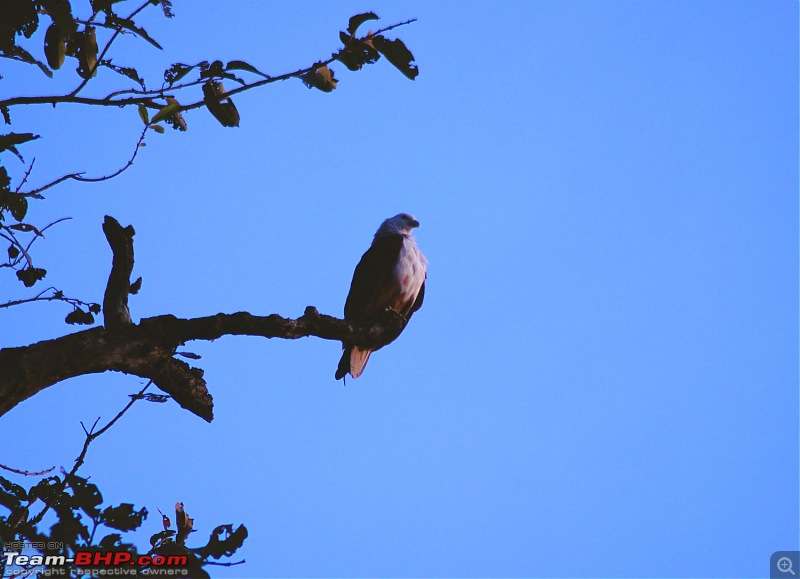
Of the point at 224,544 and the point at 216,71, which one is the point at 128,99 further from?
the point at 224,544

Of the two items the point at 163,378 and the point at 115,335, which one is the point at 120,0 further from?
the point at 163,378

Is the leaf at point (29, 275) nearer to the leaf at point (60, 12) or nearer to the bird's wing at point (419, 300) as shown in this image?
the leaf at point (60, 12)

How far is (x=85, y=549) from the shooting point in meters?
1.94

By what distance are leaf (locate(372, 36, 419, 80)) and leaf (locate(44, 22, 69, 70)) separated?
101 centimetres

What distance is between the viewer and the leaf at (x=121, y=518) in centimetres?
205

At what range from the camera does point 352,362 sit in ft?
17.5

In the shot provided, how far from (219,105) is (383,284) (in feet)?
10.5

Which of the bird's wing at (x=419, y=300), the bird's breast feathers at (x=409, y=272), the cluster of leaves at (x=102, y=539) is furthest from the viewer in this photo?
the bird's wing at (x=419, y=300)

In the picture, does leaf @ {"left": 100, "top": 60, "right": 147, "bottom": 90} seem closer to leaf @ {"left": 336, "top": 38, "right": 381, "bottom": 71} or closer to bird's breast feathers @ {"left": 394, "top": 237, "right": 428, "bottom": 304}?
leaf @ {"left": 336, "top": 38, "right": 381, "bottom": 71}

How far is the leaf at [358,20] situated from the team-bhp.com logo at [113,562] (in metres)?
1.63

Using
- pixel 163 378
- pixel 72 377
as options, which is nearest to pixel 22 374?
pixel 72 377

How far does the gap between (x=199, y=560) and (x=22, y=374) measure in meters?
0.74

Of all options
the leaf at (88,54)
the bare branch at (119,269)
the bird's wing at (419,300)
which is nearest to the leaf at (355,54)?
the leaf at (88,54)

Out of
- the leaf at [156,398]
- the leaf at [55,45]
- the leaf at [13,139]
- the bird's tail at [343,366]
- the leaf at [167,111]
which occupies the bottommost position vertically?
the leaf at [156,398]
